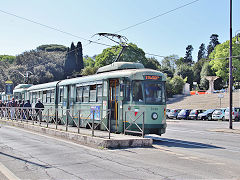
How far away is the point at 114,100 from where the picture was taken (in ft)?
50.1

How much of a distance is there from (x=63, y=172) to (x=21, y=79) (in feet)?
199

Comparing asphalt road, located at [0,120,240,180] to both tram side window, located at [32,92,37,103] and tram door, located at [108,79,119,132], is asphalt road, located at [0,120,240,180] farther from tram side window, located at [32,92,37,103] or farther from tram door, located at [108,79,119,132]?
tram side window, located at [32,92,37,103]

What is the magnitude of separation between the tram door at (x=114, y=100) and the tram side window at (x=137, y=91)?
1114mm

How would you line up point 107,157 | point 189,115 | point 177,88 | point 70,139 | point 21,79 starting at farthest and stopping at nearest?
point 177,88
point 21,79
point 189,115
point 70,139
point 107,157

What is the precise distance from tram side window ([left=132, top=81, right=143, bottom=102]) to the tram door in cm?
111

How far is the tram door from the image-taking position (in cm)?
1498

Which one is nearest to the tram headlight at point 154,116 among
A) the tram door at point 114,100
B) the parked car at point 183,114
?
the tram door at point 114,100

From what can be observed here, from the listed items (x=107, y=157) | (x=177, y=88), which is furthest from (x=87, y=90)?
(x=177, y=88)

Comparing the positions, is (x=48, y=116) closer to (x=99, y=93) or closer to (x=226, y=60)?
(x=99, y=93)

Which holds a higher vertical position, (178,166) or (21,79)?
(21,79)

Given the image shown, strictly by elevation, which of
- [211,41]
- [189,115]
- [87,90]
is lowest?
[189,115]

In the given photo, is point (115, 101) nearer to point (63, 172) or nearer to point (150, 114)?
point (150, 114)

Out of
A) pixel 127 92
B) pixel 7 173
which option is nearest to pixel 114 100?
pixel 127 92

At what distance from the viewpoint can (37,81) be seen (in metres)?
66.3
